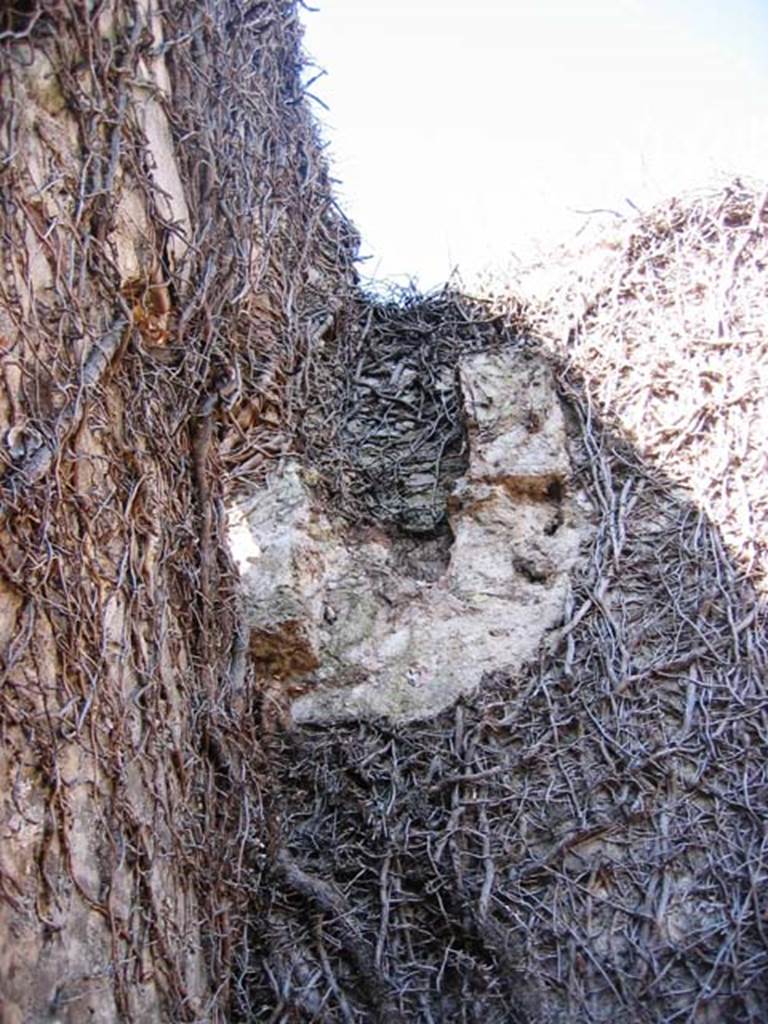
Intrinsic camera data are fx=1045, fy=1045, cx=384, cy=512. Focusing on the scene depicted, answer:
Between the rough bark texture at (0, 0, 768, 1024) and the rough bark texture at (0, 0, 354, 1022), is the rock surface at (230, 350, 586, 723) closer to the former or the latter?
the rough bark texture at (0, 0, 768, 1024)

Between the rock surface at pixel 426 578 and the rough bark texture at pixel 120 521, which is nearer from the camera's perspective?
the rough bark texture at pixel 120 521

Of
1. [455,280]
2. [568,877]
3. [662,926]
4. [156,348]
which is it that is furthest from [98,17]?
[662,926]

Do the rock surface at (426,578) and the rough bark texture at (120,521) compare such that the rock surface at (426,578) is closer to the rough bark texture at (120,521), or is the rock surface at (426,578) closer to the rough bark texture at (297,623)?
the rough bark texture at (297,623)

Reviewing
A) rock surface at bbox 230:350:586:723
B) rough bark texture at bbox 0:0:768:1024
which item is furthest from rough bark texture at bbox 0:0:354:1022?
rock surface at bbox 230:350:586:723

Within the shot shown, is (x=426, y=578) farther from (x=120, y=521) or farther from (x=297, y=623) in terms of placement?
(x=120, y=521)

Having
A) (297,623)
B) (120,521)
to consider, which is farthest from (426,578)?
(120,521)

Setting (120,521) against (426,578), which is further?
(426,578)

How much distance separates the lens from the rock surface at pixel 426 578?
12.2 feet

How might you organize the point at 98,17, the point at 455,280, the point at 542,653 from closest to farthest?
the point at 98,17
the point at 542,653
the point at 455,280

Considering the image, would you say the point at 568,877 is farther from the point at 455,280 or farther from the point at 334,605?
the point at 455,280

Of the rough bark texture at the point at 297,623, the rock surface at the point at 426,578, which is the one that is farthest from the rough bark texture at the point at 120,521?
the rock surface at the point at 426,578

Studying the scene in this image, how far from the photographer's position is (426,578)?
4141 millimetres

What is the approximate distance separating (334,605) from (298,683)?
0.35 meters

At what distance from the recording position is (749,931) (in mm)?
3082
